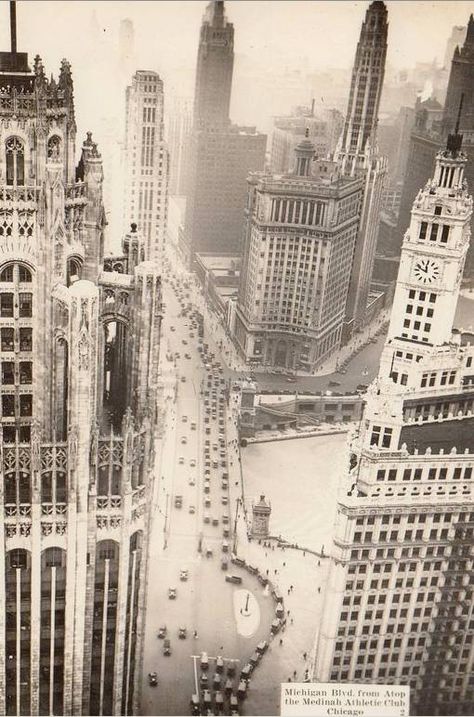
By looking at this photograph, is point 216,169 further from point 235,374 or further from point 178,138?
point 235,374

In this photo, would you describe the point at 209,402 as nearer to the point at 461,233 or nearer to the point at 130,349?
the point at 461,233

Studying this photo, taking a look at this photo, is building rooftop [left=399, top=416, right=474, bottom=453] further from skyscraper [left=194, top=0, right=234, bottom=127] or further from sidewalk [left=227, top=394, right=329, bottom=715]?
skyscraper [left=194, top=0, right=234, bottom=127]

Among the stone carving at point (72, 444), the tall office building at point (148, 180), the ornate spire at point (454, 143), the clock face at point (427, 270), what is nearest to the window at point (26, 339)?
the stone carving at point (72, 444)

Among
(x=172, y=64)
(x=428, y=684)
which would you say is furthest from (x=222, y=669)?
(x=172, y=64)

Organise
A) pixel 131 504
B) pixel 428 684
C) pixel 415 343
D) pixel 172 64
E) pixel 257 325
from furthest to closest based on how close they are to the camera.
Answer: pixel 257 325 → pixel 415 343 → pixel 428 684 → pixel 172 64 → pixel 131 504

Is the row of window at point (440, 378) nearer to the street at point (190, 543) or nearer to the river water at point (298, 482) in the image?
the river water at point (298, 482)

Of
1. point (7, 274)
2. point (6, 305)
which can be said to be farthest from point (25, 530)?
point (7, 274)
